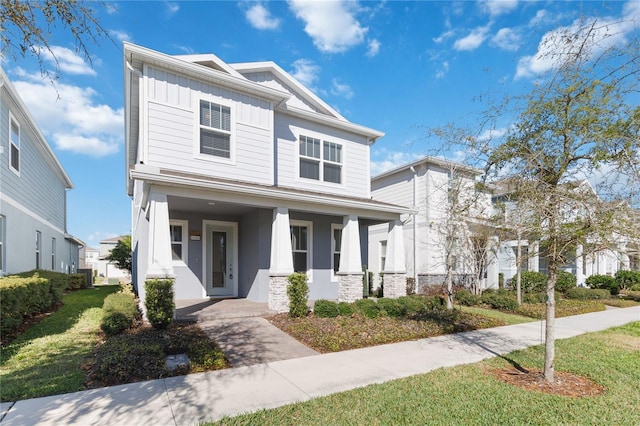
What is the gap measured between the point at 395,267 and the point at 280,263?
4720 millimetres

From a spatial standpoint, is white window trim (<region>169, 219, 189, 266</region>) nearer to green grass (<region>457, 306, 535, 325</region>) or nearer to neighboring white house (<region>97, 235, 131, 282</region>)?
green grass (<region>457, 306, 535, 325</region>)

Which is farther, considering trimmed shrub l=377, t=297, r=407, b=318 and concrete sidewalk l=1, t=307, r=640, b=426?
trimmed shrub l=377, t=297, r=407, b=318

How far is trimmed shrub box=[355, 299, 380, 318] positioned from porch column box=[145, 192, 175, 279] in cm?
496

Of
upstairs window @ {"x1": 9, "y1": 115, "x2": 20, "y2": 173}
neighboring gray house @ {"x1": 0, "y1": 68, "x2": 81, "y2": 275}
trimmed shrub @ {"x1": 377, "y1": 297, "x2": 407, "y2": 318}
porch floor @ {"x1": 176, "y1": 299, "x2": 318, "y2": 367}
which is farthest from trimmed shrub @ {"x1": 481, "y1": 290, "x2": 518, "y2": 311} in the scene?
upstairs window @ {"x1": 9, "y1": 115, "x2": 20, "y2": 173}

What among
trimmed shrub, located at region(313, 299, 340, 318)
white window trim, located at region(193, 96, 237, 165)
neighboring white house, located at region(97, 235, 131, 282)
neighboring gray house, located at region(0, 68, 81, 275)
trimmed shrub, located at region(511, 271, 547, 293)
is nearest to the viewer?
trimmed shrub, located at region(313, 299, 340, 318)

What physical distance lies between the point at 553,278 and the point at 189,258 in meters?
10.1

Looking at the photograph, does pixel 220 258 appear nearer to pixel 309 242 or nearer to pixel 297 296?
pixel 309 242

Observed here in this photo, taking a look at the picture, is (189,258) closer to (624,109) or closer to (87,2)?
(87,2)

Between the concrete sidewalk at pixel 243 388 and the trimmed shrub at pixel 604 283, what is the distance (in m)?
15.9

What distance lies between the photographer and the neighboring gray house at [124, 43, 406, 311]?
8.98 metres

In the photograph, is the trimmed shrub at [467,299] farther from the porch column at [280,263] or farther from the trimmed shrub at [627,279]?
the trimmed shrub at [627,279]

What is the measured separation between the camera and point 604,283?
62.1ft

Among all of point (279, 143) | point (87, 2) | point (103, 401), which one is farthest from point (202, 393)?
point (279, 143)

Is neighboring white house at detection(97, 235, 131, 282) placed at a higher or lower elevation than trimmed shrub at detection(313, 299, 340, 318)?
lower
